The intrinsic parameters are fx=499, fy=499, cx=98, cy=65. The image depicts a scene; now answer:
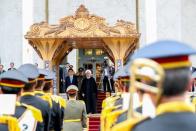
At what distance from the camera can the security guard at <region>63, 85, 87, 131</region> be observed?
10.3m

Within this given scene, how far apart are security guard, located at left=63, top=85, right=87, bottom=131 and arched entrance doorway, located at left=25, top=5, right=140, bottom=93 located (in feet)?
19.9

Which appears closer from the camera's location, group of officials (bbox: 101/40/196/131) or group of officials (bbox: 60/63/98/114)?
group of officials (bbox: 101/40/196/131)

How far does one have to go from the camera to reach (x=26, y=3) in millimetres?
20750

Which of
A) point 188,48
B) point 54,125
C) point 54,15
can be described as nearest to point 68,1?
point 54,15

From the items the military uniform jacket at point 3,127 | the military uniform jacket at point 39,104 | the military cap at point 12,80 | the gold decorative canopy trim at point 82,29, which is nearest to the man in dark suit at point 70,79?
the gold decorative canopy trim at point 82,29

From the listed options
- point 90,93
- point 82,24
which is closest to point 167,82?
point 82,24

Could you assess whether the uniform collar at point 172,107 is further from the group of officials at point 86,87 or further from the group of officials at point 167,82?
the group of officials at point 86,87

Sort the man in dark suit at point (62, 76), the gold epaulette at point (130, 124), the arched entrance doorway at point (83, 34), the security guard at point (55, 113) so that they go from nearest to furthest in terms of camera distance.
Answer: the gold epaulette at point (130, 124) → the security guard at point (55, 113) → the arched entrance doorway at point (83, 34) → the man in dark suit at point (62, 76)

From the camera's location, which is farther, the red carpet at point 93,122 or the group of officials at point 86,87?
the group of officials at point 86,87

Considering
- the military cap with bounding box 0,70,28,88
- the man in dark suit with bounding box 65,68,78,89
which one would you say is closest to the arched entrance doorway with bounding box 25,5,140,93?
the man in dark suit with bounding box 65,68,78,89

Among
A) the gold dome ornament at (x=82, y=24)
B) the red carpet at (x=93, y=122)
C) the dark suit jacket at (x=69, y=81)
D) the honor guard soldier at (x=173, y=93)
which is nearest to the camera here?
the honor guard soldier at (x=173, y=93)

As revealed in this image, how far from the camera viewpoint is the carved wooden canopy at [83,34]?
1642cm

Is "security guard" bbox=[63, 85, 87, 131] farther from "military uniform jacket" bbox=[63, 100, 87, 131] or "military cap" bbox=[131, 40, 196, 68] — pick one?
"military cap" bbox=[131, 40, 196, 68]

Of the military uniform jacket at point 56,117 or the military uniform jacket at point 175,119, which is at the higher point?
the military uniform jacket at point 175,119
